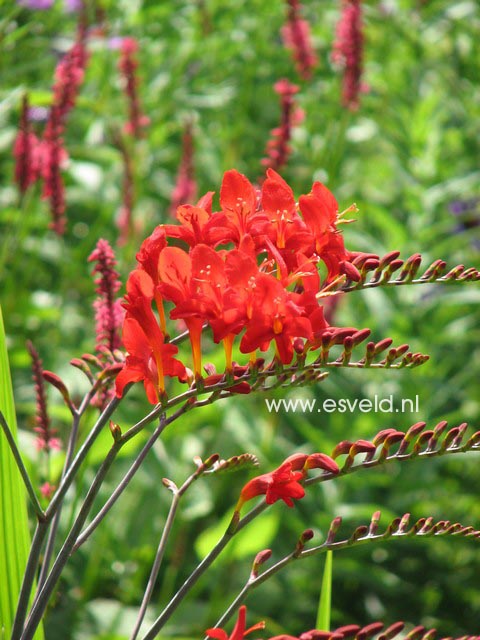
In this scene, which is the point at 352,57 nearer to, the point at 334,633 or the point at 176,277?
the point at 176,277

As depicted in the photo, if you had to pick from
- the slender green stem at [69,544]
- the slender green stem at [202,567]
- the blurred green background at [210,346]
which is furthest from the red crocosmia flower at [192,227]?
the blurred green background at [210,346]

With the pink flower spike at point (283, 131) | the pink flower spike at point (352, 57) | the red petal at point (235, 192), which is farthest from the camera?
the pink flower spike at point (352, 57)

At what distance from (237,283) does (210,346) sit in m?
2.13

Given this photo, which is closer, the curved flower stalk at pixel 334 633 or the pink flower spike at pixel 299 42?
the curved flower stalk at pixel 334 633

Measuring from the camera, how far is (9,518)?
3.72 ft

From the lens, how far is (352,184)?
3369 mm

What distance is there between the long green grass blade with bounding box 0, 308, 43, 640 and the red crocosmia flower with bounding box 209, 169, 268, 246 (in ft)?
0.95

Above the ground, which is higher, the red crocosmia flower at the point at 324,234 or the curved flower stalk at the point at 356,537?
the red crocosmia flower at the point at 324,234

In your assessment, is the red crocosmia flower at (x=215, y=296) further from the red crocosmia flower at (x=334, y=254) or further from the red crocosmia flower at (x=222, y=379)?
the red crocosmia flower at (x=334, y=254)

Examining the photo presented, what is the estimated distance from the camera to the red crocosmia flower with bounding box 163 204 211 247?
3.47 ft

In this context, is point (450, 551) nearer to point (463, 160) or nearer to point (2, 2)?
point (463, 160)

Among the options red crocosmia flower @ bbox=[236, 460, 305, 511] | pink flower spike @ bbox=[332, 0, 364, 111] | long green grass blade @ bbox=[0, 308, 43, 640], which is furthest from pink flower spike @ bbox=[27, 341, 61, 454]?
pink flower spike @ bbox=[332, 0, 364, 111]

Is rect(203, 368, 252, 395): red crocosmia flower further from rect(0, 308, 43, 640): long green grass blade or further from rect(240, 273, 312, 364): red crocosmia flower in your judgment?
rect(0, 308, 43, 640): long green grass blade

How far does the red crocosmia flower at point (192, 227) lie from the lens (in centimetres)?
106
